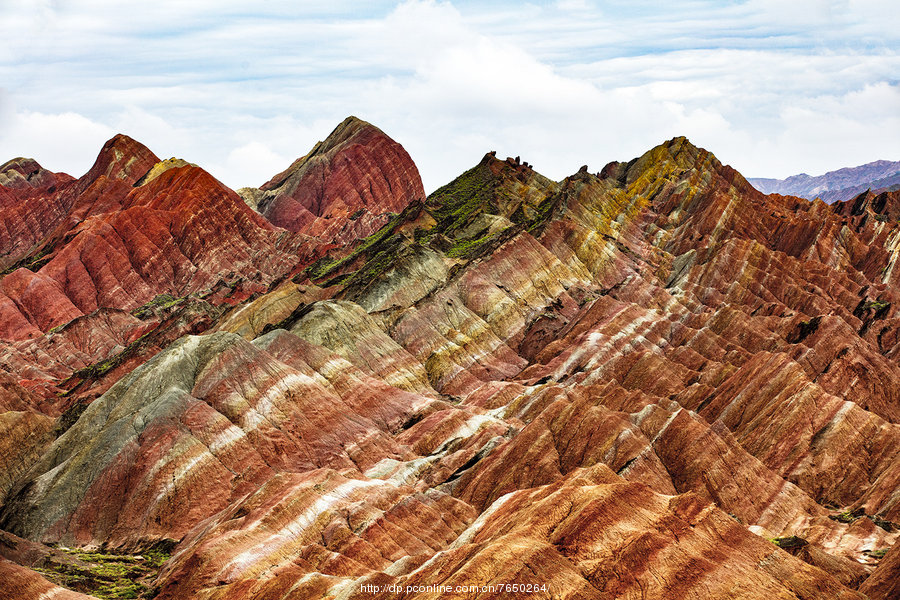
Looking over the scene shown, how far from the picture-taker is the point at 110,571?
77.6 metres

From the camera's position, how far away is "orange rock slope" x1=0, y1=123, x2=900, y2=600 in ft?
178

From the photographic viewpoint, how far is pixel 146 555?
271 ft

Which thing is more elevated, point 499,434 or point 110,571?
point 499,434

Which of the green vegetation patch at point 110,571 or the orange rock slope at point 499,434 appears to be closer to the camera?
the orange rock slope at point 499,434

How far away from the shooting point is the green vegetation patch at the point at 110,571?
239ft

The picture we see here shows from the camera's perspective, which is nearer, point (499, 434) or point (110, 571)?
point (110, 571)

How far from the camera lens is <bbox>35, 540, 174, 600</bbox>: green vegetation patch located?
7275 cm

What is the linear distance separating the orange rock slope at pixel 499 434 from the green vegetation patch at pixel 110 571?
1267 mm

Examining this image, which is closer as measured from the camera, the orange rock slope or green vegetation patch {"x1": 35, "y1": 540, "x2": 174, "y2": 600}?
the orange rock slope

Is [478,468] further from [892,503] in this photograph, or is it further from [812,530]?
[892,503]

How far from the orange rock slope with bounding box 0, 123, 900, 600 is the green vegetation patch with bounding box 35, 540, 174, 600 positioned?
1.27m

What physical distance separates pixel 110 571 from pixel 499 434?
41236mm

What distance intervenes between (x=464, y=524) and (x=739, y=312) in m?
70.6

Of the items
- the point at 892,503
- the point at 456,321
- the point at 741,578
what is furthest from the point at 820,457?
the point at 456,321
